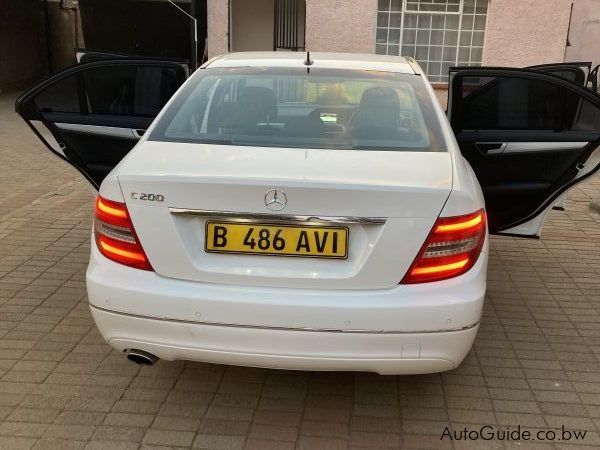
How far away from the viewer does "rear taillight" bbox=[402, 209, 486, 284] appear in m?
2.59

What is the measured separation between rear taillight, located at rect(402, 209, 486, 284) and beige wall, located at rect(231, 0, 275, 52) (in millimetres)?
10995

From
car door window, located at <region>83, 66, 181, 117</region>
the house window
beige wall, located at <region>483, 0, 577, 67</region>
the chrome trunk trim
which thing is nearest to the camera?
the chrome trunk trim

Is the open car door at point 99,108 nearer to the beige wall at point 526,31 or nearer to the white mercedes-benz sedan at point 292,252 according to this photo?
the white mercedes-benz sedan at point 292,252

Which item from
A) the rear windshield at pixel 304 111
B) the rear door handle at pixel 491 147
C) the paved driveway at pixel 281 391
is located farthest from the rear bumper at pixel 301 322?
the rear door handle at pixel 491 147

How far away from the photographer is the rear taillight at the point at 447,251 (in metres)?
2.59

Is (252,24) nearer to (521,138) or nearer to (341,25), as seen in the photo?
(341,25)

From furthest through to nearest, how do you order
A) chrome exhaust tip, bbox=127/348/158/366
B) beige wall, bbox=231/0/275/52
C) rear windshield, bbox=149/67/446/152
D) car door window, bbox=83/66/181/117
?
beige wall, bbox=231/0/275/52 → car door window, bbox=83/66/181/117 → rear windshield, bbox=149/67/446/152 → chrome exhaust tip, bbox=127/348/158/366

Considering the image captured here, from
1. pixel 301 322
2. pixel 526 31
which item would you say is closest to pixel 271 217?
pixel 301 322

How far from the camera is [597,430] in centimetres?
296

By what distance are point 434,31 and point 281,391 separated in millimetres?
10842

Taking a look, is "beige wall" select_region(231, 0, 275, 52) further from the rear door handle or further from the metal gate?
the rear door handle

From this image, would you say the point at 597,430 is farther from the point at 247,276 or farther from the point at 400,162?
the point at 247,276

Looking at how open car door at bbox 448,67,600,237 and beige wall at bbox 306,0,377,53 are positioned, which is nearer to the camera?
open car door at bbox 448,67,600,237

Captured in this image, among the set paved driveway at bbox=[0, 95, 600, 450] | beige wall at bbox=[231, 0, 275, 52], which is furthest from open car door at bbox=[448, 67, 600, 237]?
beige wall at bbox=[231, 0, 275, 52]
